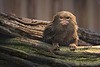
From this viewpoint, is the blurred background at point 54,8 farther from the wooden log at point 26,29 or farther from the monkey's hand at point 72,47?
the monkey's hand at point 72,47

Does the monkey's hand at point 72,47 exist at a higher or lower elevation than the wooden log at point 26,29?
lower

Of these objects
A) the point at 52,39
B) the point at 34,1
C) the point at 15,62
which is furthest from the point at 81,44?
the point at 34,1

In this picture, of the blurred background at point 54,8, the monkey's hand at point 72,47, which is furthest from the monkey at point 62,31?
the blurred background at point 54,8

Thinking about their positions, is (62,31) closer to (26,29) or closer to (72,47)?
(72,47)

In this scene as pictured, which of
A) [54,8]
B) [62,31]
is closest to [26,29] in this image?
[62,31]

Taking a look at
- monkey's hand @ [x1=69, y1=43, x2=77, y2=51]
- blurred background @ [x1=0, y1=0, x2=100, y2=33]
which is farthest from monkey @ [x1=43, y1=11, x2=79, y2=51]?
blurred background @ [x1=0, y1=0, x2=100, y2=33]

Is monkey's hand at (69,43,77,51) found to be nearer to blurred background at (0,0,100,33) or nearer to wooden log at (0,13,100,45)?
wooden log at (0,13,100,45)
